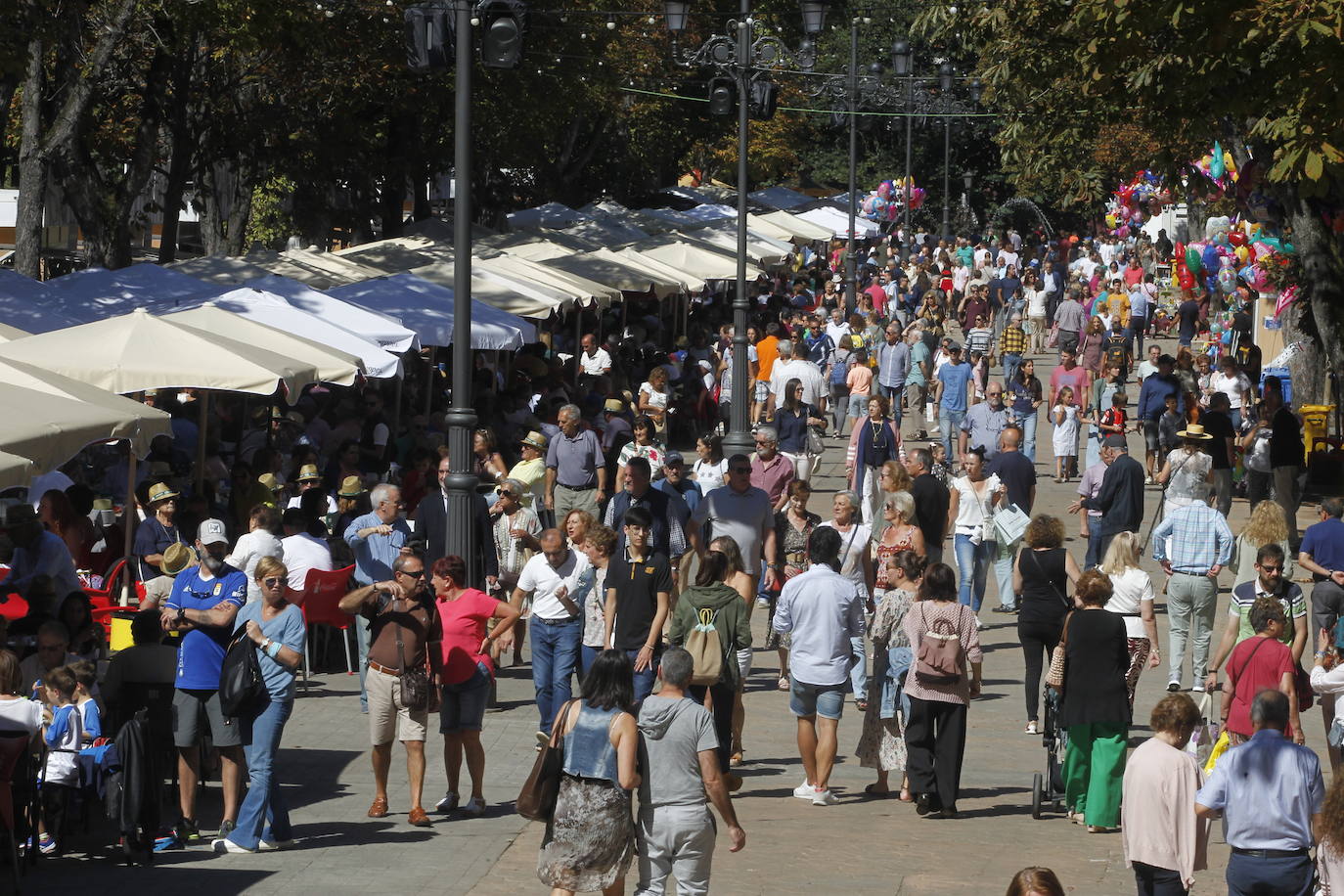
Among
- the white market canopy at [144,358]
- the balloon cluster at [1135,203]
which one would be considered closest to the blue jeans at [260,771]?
the white market canopy at [144,358]

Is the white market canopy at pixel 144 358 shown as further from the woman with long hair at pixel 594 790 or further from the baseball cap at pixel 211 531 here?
the woman with long hair at pixel 594 790

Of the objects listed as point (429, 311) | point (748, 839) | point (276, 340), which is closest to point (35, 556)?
point (748, 839)

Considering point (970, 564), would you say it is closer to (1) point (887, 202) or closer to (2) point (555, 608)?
(2) point (555, 608)

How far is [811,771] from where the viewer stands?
424 inches

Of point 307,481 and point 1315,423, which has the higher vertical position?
point 1315,423

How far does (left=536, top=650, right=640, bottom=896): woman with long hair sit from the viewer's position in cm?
755

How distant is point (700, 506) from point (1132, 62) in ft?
17.8

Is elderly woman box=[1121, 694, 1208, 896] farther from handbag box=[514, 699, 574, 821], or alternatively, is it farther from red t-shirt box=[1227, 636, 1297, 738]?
handbag box=[514, 699, 574, 821]

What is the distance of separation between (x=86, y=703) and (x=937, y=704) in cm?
449

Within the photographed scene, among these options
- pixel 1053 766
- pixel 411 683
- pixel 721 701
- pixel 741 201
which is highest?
pixel 741 201

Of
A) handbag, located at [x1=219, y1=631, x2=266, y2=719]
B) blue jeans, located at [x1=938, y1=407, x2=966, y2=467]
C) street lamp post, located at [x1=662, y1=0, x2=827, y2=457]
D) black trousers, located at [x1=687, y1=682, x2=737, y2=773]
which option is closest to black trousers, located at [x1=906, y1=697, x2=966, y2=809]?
black trousers, located at [x1=687, y1=682, x2=737, y2=773]

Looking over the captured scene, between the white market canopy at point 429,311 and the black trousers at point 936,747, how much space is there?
35.1 ft

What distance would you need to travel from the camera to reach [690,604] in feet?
34.2

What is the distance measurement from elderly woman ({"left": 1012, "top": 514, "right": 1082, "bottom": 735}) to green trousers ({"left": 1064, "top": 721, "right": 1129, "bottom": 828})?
1.58m
